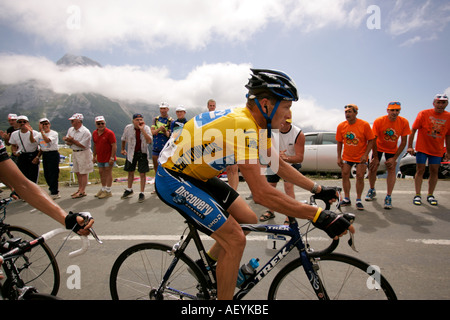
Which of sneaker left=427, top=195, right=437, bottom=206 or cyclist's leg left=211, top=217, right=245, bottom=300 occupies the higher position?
cyclist's leg left=211, top=217, right=245, bottom=300

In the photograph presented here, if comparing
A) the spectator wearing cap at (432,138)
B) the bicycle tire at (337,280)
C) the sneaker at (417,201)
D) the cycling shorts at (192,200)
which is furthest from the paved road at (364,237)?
the cycling shorts at (192,200)

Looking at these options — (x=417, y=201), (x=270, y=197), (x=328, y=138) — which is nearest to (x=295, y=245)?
(x=270, y=197)

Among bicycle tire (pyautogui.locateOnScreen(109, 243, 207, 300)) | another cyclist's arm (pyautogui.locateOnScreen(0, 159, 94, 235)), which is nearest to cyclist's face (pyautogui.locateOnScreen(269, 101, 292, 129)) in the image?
bicycle tire (pyautogui.locateOnScreen(109, 243, 207, 300))

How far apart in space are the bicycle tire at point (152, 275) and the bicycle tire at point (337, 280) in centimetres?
67

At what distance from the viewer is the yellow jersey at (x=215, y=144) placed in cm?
175

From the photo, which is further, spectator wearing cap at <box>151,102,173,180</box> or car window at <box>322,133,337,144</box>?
car window at <box>322,133,337,144</box>

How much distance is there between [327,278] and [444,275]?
1915 millimetres

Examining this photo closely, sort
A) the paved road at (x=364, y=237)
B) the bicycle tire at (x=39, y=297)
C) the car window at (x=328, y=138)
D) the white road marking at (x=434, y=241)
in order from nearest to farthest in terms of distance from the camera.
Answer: the bicycle tire at (x=39, y=297), the paved road at (x=364, y=237), the white road marking at (x=434, y=241), the car window at (x=328, y=138)

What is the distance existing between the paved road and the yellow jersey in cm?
158

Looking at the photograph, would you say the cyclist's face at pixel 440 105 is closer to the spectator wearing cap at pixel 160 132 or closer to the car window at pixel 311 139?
the car window at pixel 311 139

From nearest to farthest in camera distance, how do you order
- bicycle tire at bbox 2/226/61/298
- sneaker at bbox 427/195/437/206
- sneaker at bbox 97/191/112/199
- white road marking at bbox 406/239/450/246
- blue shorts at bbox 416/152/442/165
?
bicycle tire at bbox 2/226/61/298 → white road marking at bbox 406/239/450/246 → sneaker at bbox 427/195/437/206 → blue shorts at bbox 416/152/442/165 → sneaker at bbox 97/191/112/199

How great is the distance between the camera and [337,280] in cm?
213

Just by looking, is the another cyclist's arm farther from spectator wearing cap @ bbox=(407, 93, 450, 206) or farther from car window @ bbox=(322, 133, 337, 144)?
car window @ bbox=(322, 133, 337, 144)

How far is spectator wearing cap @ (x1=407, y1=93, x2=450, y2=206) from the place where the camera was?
5.27 metres
